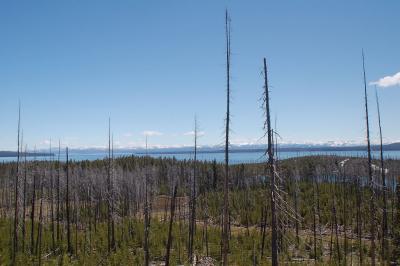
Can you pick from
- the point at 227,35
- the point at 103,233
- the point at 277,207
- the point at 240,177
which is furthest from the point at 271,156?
the point at 240,177

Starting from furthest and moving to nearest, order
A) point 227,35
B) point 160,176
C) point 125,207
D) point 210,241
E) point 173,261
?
point 160,176 < point 125,207 < point 210,241 < point 173,261 < point 227,35

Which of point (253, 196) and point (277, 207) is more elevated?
point (277, 207)

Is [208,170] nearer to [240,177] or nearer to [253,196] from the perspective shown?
[240,177]

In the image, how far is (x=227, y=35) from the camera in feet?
67.9

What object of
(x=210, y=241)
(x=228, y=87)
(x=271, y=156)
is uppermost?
(x=228, y=87)

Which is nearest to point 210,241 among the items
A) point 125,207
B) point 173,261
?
point 173,261

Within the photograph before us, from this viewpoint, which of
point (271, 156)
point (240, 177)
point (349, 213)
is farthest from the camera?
point (240, 177)

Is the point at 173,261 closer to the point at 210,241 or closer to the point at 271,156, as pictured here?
the point at 210,241

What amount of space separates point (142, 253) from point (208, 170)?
222 ft

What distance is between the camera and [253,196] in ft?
249

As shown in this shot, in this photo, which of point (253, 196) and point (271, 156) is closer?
point (271, 156)

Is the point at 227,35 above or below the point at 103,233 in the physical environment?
above

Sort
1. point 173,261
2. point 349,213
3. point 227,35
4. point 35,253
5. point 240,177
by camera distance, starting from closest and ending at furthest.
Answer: point 227,35 < point 173,261 < point 35,253 < point 349,213 < point 240,177

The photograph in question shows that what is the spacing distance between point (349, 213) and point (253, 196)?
20.4 m
